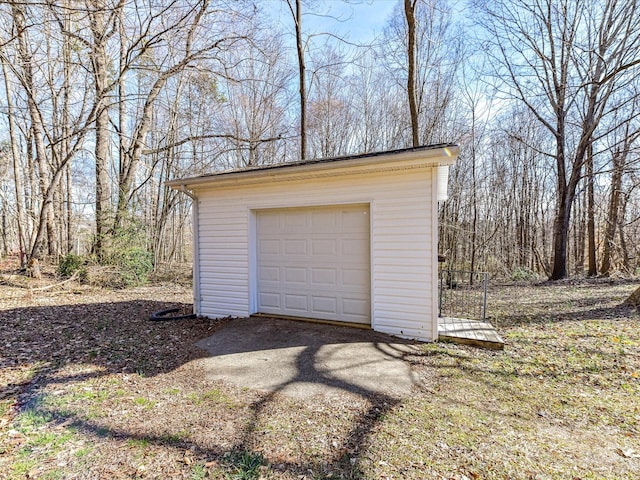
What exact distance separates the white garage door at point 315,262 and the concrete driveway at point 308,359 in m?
0.38

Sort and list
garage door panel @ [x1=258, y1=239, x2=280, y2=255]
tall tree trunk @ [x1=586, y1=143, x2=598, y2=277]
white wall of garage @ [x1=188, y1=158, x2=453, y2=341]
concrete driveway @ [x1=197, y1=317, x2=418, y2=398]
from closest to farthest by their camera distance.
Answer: concrete driveway @ [x1=197, y1=317, x2=418, y2=398]
white wall of garage @ [x1=188, y1=158, x2=453, y2=341]
garage door panel @ [x1=258, y1=239, x2=280, y2=255]
tall tree trunk @ [x1=586, y1=143, x2=598, y2=277]

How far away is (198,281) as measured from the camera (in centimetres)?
634

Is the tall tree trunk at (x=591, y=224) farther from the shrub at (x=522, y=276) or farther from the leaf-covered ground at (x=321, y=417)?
the leaf-covered ground at (x=321, y=417)

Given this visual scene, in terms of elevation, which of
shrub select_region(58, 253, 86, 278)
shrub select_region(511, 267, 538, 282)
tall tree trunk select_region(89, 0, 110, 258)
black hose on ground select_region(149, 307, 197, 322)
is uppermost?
tall tree trunk select_region(89, 0, 110, 258)

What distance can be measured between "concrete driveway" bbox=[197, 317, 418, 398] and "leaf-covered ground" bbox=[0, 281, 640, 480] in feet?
0.69

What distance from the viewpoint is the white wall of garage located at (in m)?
4.65

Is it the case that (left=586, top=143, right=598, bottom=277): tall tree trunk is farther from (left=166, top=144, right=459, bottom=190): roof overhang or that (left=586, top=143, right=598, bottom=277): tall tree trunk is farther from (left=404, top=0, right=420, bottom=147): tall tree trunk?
(left=166, top=144, right=459, bottom=190): roof overhang

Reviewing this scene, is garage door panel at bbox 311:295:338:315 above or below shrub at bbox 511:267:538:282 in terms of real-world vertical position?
above

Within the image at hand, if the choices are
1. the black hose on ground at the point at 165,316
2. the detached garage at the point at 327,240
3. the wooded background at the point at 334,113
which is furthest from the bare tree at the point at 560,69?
the black hose on ground at the point at 165,316

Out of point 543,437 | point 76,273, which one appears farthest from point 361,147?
point 543,437

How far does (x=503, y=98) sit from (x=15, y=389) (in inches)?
586

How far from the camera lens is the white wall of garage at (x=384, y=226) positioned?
4648 millimetres

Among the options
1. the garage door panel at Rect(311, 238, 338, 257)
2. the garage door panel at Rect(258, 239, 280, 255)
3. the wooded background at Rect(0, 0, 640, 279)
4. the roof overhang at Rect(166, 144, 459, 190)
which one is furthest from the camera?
the wooded background at Rect(0, 0, 640, 279)

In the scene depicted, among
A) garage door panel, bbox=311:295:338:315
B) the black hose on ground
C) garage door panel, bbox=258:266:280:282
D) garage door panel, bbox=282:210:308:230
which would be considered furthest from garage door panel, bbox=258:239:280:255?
the black hose on ground
